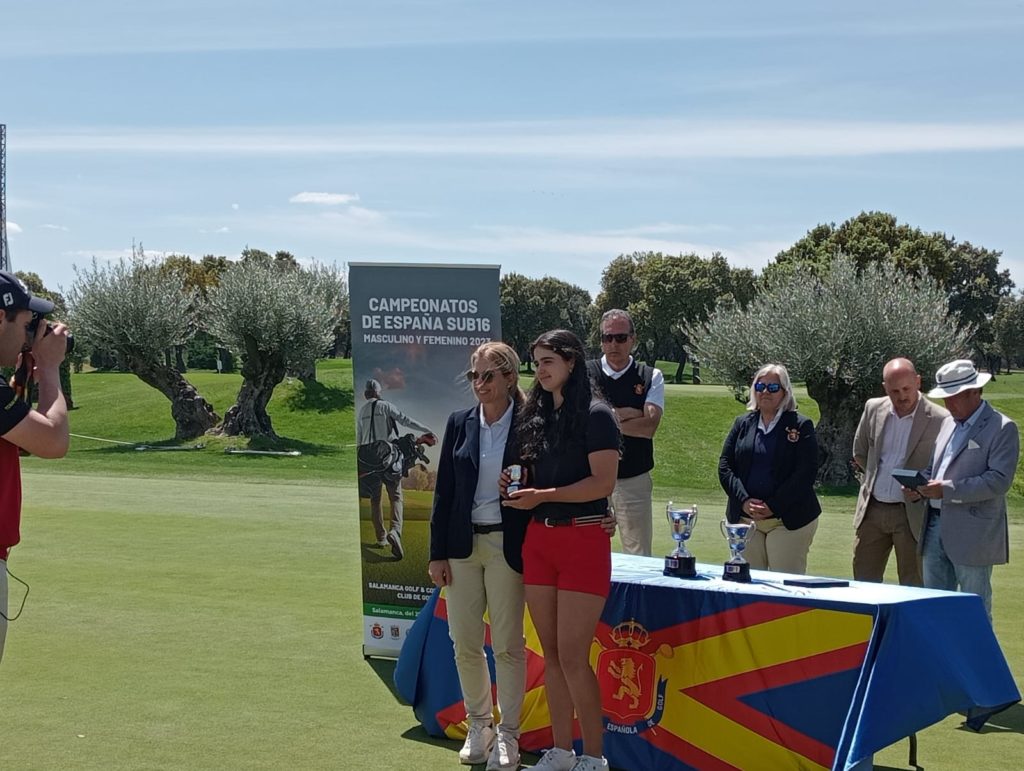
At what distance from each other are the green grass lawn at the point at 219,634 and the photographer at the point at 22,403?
6.00 ft

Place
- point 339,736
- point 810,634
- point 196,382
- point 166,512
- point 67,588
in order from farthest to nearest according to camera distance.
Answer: point 196,382, point 166,512, point 67,588, point 339,736, point 810,634

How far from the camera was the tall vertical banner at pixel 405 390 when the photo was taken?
24.8 ft

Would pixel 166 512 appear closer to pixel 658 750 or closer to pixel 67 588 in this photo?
pixel 67 588

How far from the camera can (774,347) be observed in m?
27.0

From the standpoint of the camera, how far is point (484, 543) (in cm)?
559

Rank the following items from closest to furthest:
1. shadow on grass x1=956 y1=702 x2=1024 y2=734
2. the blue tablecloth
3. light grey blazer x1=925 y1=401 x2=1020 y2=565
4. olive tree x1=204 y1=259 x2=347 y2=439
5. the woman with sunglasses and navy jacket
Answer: the blue tablecloth
shadow on grass x1=956 y1=702 x2=1024 y2=734
light grey blazer x1=925 y1=401 x2=1020 y2=565
the woman with sunglasses and navy jacket
olive tree x1=204 y1=259 x2=347 y2=439

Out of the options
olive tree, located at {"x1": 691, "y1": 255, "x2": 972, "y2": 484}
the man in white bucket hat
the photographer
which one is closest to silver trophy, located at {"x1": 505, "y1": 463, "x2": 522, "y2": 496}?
the photographer

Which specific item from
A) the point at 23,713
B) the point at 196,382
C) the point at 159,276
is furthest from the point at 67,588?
the point at 196,382

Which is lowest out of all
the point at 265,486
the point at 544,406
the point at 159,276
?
the point at 265,486

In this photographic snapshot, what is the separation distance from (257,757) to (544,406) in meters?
2.18

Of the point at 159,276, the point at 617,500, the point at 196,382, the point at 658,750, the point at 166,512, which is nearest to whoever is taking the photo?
the point at 658,750

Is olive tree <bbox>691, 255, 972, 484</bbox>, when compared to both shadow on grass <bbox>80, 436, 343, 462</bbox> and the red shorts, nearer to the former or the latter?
shadow on grass <bbox>80, 436, 343, 462</bbox>

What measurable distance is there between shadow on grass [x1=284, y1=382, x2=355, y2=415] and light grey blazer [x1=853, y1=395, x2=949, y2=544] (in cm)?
3249

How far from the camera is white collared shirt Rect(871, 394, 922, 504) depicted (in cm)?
738
